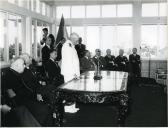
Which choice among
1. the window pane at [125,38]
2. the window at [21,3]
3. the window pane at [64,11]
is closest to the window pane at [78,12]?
the window pane at [64,11]

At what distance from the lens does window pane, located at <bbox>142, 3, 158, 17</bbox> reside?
11032mm

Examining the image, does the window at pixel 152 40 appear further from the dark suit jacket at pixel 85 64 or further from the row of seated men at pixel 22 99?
the row of seated men at pixel 22 99

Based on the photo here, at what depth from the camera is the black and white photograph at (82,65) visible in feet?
11.5

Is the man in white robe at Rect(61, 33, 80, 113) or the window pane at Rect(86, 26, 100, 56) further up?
the window pane at Rect(86, 26, 100, 56)

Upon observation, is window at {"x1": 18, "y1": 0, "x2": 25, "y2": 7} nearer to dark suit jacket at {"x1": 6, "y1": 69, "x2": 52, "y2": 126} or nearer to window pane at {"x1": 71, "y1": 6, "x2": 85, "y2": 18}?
window pane at {"x1": 71, "y1": 6, "x2": 85, "y2": 18}

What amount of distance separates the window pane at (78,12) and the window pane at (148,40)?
8.56ft

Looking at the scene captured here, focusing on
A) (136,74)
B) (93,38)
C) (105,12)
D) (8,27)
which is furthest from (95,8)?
(8,27)

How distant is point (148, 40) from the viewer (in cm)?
1109

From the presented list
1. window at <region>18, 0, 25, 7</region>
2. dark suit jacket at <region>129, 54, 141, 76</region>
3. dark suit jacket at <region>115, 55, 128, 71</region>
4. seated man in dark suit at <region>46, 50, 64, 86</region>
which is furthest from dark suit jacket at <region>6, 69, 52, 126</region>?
dark suit jacket at <region>129, 54, 141, 76</region>

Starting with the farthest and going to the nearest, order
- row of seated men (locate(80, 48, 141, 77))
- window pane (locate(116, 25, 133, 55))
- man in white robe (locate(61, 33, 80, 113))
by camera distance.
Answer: window pane (locate(116, 25, 133, 55))
row of seated men (locate(80, 48, 141, 77))
man in white robe (locate(61, 33, 80, 113))

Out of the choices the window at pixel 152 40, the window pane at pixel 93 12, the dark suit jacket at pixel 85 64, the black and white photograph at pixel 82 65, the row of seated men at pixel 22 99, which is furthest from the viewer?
the window pane at pixel 93 12

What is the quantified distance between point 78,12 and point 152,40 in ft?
10.9

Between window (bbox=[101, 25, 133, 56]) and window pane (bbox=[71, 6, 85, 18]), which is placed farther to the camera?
window pane (bbox=[71, 6, 85, 18])

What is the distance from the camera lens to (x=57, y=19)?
37.5ft
